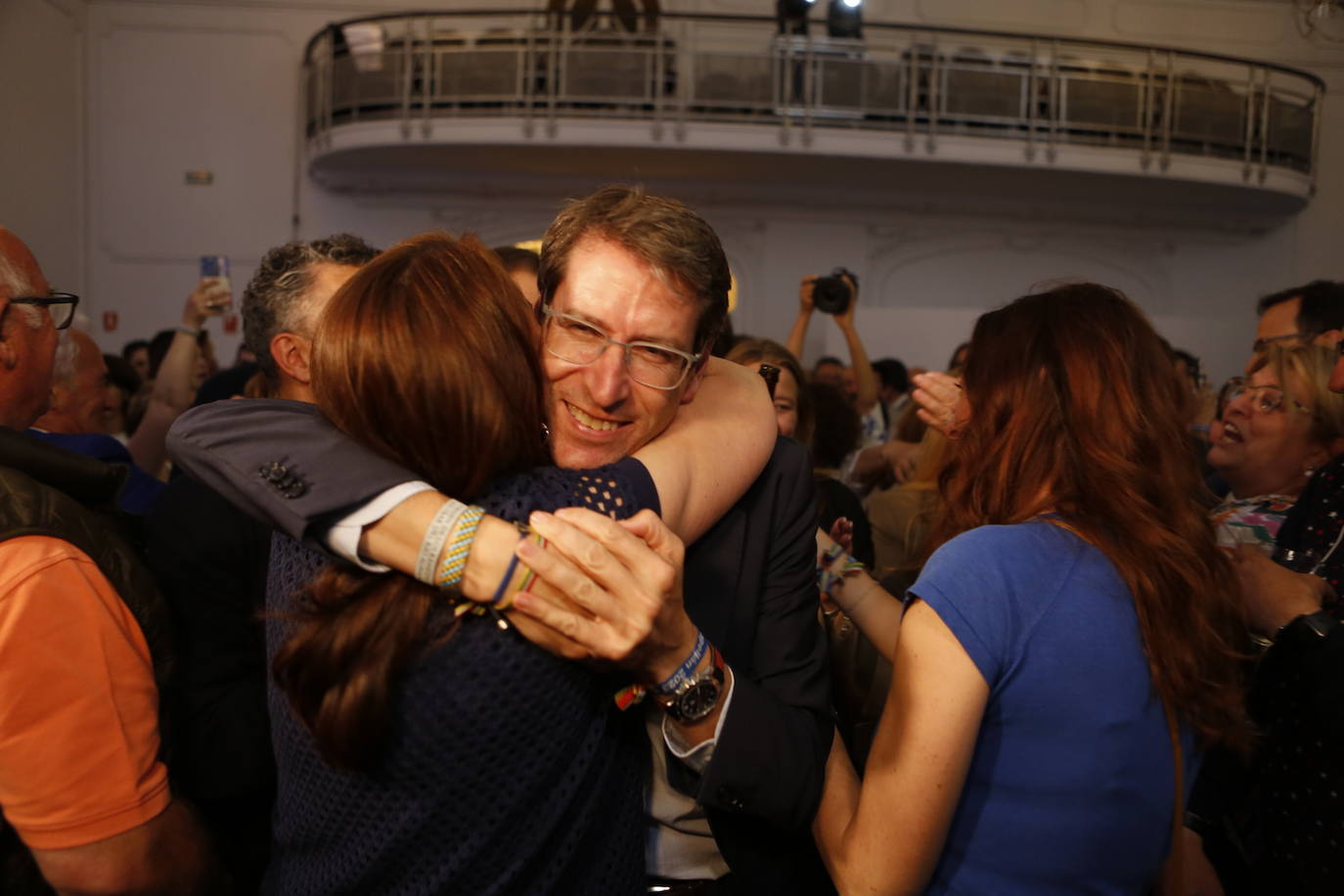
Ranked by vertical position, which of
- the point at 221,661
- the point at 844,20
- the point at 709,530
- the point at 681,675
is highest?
the point at 844,20

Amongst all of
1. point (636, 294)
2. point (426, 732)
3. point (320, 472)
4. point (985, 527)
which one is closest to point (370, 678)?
point (426, 732)

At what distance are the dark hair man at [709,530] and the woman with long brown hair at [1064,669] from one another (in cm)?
11

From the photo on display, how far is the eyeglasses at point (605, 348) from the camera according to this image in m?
1.35

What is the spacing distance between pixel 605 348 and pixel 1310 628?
3.66 ft

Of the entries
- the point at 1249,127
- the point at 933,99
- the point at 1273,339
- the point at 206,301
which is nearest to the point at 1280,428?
the point at 1273,339

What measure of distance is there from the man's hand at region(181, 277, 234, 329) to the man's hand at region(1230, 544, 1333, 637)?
323 cm

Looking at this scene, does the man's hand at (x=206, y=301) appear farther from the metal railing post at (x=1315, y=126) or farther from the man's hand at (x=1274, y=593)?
the metal railing post at (x=1315, y=126)

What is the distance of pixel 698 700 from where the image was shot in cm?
111

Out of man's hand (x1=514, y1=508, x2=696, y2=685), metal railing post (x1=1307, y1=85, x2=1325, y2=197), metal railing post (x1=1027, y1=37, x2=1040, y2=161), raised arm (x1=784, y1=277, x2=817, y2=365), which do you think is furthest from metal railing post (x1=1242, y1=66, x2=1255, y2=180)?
man's hand (x1=514, y1=508, x2=696, y2=685)

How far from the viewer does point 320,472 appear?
1018mm

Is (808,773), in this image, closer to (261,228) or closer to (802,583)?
(802,583)

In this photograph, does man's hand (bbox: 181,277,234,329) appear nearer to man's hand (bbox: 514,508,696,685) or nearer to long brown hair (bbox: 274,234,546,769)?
long brown hair (bbox: 274,234,546,769)

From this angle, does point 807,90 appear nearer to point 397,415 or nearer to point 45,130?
point 45,130

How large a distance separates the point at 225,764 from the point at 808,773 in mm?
995
